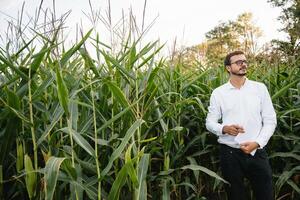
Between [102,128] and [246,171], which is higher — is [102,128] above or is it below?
above

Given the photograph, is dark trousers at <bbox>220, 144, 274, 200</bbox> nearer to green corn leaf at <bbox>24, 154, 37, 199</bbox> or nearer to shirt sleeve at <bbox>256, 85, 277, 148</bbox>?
shirt sleeve at <bbox>256, 85, 277, 148</bbox>

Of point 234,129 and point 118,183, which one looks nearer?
point 118,183

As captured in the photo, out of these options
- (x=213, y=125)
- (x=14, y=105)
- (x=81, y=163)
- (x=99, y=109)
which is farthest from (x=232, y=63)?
(x=14, y=105)

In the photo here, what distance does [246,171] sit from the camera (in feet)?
8.98

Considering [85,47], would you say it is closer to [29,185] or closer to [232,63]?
[29,185]

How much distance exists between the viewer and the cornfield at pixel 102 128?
6.13 feet

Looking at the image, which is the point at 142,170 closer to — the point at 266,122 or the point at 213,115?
the point at 213,115

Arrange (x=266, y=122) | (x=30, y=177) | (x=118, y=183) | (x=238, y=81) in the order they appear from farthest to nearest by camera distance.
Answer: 1. (x=238, y=81)
2. (x=266, y=122)
3. (x=30, y=177)
4. (x=118, y=183)

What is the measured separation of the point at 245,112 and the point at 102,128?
1208 millimetres

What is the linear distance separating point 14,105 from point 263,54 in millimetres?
3005

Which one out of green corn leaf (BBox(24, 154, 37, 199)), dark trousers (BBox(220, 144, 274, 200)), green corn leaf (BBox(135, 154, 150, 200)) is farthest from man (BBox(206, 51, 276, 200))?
green corn leaf (BBox(24, 154, 37, 199))

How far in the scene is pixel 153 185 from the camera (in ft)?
9.54

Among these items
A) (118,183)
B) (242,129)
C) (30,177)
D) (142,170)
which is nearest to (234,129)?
(242,129)

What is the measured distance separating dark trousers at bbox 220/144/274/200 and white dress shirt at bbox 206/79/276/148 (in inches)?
3.5
